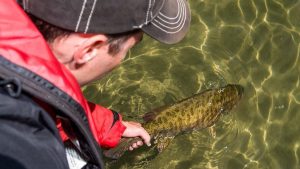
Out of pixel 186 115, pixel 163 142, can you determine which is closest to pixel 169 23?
pixel 186 115

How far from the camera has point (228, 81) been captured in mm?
5359

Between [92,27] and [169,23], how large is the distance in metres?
0.52

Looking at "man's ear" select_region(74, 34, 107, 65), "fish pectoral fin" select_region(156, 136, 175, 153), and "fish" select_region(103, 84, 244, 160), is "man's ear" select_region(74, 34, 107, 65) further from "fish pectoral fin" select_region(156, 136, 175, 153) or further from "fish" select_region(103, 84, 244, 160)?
"fish pectoral fin" select_region(156, 136, 175, 153)

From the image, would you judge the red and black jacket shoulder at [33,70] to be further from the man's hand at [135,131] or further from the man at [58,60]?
the man's hand at [135,131]

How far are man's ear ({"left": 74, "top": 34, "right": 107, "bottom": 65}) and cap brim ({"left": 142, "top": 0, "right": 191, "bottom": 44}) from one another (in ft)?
0.79

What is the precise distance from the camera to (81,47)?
8.20ft

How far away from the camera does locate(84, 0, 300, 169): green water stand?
16.6ft

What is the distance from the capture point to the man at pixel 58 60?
206 cm

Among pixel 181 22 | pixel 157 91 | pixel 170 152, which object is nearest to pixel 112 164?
pixel 170 152

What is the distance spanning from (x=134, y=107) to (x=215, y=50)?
111 centimetres

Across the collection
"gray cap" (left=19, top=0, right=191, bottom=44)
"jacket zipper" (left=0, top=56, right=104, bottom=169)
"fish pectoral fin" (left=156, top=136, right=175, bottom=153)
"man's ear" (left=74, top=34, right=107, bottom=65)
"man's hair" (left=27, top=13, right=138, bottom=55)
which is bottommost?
"fish pectoral fin" (left=156, top=136, right=175, bottom=153)

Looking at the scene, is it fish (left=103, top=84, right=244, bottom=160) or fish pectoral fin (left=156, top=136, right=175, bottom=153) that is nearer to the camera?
fish (left=103, top=84, right=244, bottom=160)

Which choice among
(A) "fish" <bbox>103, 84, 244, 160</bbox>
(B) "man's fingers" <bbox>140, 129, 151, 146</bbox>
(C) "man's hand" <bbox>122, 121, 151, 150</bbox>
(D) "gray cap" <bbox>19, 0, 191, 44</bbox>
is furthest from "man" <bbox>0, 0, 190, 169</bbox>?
(A) "fish" <bbox>103, 84, 244, 160</bbox>

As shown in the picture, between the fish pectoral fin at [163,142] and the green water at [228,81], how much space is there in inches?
4.0
